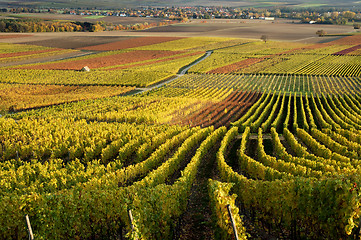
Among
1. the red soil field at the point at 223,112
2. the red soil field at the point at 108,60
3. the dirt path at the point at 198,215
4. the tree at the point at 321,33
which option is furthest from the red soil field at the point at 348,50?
the dirt path at the point at 198,215

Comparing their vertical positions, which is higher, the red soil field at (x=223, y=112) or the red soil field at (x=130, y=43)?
the red soil field at (x=223, y=112)

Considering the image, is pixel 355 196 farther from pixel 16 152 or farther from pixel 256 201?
pixel 16 152

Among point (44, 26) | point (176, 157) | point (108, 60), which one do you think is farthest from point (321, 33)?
point (176, 157)

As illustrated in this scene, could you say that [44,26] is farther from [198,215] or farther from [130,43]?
[198,215]

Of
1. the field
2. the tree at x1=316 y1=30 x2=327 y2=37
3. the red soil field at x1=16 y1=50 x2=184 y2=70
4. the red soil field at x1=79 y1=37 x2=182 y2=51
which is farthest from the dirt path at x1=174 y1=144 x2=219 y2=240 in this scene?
the tree at x1=316 y1=30 x2=327 y2=37

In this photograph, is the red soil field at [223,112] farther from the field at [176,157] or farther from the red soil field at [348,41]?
the red soil field at [348,41]

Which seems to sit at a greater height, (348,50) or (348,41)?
A: (348,41)
